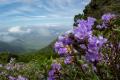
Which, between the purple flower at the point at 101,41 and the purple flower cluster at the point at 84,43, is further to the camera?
the purple flower at the point at 101,41

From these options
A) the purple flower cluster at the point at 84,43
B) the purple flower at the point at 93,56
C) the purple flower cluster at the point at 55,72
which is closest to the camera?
the purple flower cluster at the point at 84,43

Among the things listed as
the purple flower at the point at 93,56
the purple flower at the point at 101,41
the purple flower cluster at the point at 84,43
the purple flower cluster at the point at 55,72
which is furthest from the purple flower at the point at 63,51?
the purple flower cluster at the point at 55,72

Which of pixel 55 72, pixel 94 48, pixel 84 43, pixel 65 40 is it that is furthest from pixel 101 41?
pixel 55 72

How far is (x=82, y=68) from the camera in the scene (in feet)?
19.7

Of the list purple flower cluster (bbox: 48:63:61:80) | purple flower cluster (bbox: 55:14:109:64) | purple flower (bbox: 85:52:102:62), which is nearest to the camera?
purple flower cluster (bbox: 55:14:109:64)

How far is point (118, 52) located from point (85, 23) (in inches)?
22.3

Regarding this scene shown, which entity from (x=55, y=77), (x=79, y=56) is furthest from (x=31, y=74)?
(x=79, y=56)

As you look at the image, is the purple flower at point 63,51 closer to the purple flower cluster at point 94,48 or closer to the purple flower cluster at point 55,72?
the purple flower cluster at point 94,48

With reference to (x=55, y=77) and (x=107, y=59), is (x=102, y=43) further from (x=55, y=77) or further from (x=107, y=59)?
(x=55, y=77)

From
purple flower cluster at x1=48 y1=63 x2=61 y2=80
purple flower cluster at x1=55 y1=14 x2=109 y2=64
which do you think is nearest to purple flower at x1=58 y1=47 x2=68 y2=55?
purple flower cluster at x1=55 y1=14 x2=109 y2=64

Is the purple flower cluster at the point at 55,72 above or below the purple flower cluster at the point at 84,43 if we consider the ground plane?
below

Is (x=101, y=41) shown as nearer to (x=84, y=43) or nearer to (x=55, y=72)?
(x=84, y=43)

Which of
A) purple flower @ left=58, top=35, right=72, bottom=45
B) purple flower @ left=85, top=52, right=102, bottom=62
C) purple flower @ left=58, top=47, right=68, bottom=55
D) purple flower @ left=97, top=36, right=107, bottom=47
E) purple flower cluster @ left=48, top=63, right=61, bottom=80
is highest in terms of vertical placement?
purple flower @ left=58, top=35, right=72, bottom=45

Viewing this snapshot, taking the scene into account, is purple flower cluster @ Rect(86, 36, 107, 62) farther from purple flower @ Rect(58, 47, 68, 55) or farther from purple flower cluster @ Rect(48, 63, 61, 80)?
purple flower cluster @ Rect(48, 63, 61, 80)
